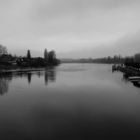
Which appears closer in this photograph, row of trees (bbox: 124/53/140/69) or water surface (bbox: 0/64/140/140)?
water surface (bbox: 0/64/140/140)

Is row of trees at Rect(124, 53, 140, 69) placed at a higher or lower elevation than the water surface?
higher

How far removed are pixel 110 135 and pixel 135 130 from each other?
1220 mm

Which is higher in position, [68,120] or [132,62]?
[132,62]

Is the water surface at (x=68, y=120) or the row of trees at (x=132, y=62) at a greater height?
the row of trees at (x=132, y=62)

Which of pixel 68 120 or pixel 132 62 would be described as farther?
pixel 132 62

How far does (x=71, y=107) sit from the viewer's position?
9.05 meters

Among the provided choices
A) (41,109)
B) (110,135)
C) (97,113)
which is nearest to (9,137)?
(41,109)

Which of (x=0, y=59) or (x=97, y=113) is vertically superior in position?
(x=0, y=59)

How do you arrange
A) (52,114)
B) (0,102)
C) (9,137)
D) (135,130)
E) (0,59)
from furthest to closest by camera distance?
(0,59) → (0,102) → (52,114) → (135,130) → (9,137)

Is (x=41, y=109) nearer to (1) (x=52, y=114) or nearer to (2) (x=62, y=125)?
(1) (x=52, y=114)

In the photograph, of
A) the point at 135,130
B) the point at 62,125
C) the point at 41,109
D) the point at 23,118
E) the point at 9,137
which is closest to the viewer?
the point at 9,137

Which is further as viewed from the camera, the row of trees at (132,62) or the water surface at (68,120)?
the row of trees at (132,62)

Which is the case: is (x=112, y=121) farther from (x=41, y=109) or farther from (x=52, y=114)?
(x=41, y=109)

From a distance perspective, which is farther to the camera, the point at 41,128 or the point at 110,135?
the point at 41,128
